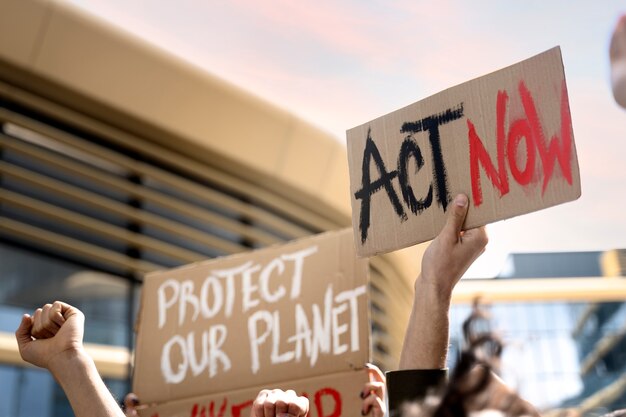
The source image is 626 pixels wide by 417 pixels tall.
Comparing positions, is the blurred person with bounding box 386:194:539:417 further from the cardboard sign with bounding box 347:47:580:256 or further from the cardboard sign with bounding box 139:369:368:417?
the cardboard sign with bounding box 139:369:368:417

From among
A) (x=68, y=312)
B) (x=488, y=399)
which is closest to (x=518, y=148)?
(x=68, y=312)

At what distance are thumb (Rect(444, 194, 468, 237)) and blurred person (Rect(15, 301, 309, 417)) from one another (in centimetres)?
40

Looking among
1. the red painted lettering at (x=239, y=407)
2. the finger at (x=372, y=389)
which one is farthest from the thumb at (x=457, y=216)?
the red painted lettering at (x=239, y=407)

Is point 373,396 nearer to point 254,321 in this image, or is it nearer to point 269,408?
point 254,321

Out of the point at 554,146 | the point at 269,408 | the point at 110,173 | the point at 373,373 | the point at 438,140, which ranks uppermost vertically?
the point at 110,173

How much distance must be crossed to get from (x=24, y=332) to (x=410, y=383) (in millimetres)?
697

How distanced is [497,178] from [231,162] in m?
5.80

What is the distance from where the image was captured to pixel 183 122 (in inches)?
272

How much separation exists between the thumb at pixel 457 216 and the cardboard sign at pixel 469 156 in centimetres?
1

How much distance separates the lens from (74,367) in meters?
1.50

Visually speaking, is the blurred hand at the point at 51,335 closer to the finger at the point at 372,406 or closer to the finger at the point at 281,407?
the finger at the point at 281,407

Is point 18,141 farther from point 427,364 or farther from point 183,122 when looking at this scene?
point 427,364

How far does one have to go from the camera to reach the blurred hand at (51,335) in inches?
60.6

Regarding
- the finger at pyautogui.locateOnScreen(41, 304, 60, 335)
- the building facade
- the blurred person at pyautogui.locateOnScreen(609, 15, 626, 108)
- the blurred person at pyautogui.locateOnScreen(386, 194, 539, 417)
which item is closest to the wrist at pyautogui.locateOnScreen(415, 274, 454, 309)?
the blurred person at pyautogui.locateOnScreen(386, 194, 539, 417)
